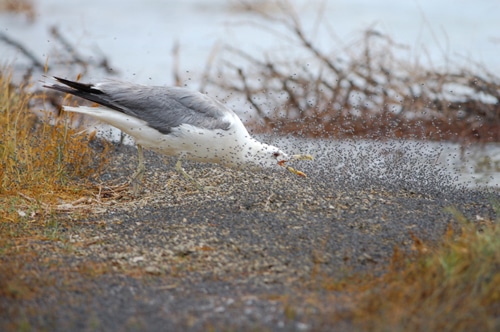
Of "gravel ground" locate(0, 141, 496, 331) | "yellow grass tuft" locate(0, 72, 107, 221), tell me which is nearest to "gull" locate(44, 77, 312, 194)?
"gravel ground" locate(0, 141, 496, 331)

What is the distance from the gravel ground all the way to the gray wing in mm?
641

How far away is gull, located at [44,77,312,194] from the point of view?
6.91 meters

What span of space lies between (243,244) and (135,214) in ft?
4.45

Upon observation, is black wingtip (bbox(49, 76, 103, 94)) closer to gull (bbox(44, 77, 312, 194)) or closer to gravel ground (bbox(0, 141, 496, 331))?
gull (bbox(44, 77, 312, 194))

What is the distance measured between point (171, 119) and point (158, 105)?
0.19 m

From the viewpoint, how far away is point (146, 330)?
375 centimetres

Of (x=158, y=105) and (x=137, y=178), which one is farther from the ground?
(x=158, y=105)

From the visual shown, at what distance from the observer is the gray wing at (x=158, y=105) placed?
6906 mm

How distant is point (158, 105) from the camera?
6965 mm

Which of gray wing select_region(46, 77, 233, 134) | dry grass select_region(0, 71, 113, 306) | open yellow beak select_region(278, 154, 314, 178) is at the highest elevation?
gray wing select_region(46, 77, 233, 134)

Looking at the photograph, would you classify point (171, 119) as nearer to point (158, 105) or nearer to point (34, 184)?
point (158, 105)

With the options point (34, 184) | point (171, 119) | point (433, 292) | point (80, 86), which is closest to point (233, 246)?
point (433, 292)

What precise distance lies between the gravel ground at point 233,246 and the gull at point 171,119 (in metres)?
0.34

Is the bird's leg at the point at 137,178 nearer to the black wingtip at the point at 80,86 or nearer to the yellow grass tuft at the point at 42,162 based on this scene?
the yellow grass tuft at the point at 42,162
